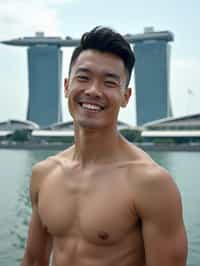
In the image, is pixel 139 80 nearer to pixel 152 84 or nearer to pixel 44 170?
pixel 152 84

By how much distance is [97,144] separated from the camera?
114cm

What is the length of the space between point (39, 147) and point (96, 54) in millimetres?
44142

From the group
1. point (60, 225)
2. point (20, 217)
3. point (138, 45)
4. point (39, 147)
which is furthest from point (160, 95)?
point (60, 225)

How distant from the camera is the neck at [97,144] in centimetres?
112

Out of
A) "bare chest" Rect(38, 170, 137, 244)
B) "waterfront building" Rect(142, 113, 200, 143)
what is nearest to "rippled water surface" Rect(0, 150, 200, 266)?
"bare chest" Rect(38, 170, 137, 244)

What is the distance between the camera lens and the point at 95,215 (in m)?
1.07

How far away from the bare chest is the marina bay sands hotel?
200 ft

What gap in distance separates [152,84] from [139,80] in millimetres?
1608

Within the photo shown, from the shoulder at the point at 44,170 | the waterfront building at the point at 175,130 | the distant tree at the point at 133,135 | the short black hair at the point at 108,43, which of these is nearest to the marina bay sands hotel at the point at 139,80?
the waterfront building at the point at 175,130

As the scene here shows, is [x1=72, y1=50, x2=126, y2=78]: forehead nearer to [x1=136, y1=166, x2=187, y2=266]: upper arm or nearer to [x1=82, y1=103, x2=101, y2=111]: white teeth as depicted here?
[x1=82, y1=103, x2=101, y2=111]: white teeth

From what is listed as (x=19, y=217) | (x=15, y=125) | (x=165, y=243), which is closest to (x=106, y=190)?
(x=165, y=243)

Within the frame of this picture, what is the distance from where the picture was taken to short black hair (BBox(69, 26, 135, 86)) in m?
1.08

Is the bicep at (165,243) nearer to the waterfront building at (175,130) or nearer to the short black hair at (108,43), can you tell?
the short black hair at (108,43)

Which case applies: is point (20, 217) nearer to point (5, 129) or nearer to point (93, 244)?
point (93, 244)
